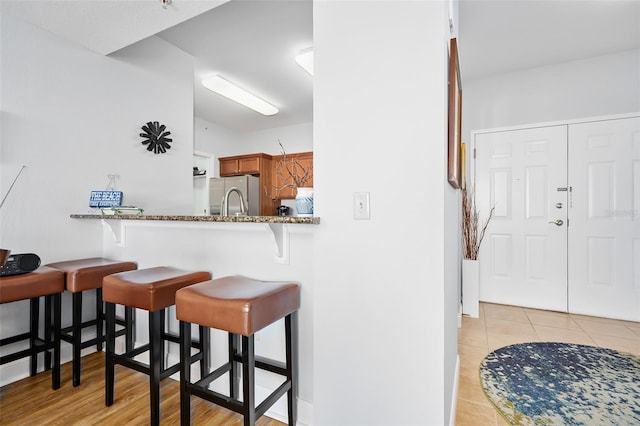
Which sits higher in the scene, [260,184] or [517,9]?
[517,9]

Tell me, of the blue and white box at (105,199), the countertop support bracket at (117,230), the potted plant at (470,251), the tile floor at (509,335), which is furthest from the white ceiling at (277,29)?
the tile floor at (509,335)

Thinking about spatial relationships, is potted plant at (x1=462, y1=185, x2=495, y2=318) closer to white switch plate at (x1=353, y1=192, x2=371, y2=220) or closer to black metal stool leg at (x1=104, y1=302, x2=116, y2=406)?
white switch plate at (x1=353, y1=192, x2=371, y2=220)

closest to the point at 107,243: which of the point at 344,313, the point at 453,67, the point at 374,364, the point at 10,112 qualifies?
the point at 10,112

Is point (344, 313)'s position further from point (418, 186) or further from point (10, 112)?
point (10, 112)

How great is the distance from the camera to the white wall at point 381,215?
1.20 m

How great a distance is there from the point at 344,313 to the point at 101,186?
7.58 ft

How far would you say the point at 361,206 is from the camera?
1.33m

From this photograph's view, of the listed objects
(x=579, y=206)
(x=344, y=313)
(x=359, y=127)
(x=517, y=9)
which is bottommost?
(x=344, y=313)

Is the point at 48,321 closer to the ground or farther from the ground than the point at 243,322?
closer to the ground

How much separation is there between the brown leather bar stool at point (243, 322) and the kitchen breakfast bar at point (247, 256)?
0.07 m

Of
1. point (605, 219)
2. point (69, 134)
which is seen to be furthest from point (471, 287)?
point (69, 134)

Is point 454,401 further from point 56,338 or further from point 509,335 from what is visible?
point 56,338

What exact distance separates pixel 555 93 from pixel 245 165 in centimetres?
464

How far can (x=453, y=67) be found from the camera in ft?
4.60
